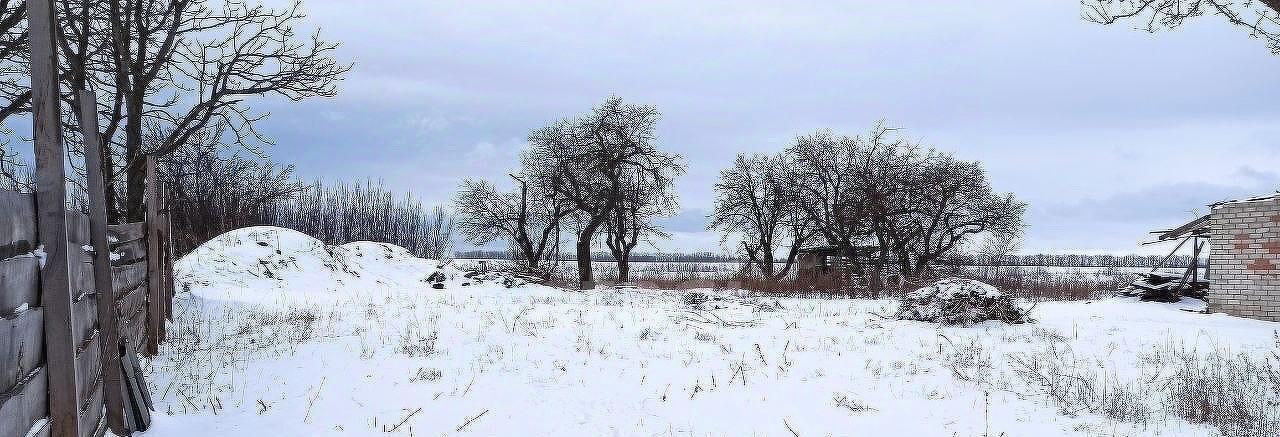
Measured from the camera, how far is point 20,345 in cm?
259

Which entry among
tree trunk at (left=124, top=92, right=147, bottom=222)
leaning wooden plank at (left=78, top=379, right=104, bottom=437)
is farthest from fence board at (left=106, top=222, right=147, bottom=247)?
tree trunk at (left=124, top=92, right=147, bottom=222)

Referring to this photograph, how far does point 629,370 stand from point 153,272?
18.7ft

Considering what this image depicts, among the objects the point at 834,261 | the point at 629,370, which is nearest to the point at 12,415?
the point at 629,370

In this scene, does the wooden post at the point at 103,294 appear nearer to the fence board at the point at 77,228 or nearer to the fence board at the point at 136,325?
the fence board at the point at 77,228

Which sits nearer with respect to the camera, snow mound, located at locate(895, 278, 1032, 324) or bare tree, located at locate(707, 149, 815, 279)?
snow mound, located at locate(895, 278, 1032, 324)

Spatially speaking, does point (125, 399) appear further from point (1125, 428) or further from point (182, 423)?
point (1125, 428)

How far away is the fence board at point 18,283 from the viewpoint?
2.44 m

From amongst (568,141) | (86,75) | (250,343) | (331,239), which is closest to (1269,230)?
(250,343)

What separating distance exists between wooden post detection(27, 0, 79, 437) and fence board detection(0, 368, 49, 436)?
0.05 metres

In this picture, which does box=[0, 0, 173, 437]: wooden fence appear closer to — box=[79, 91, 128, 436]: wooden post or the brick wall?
box=[79, 91, 128, 436]: wooden post

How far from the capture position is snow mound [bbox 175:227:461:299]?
1596 cm

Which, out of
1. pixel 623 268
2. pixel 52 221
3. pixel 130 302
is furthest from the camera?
pixel 623 268

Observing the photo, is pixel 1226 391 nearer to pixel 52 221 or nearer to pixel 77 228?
pixel 52 221

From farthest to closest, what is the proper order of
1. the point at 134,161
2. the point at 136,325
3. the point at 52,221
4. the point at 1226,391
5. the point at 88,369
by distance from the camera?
the point at 134,161 → the point at 1226,391 → the point at 136,325 → the point at 88,369 → the point at 52,221
